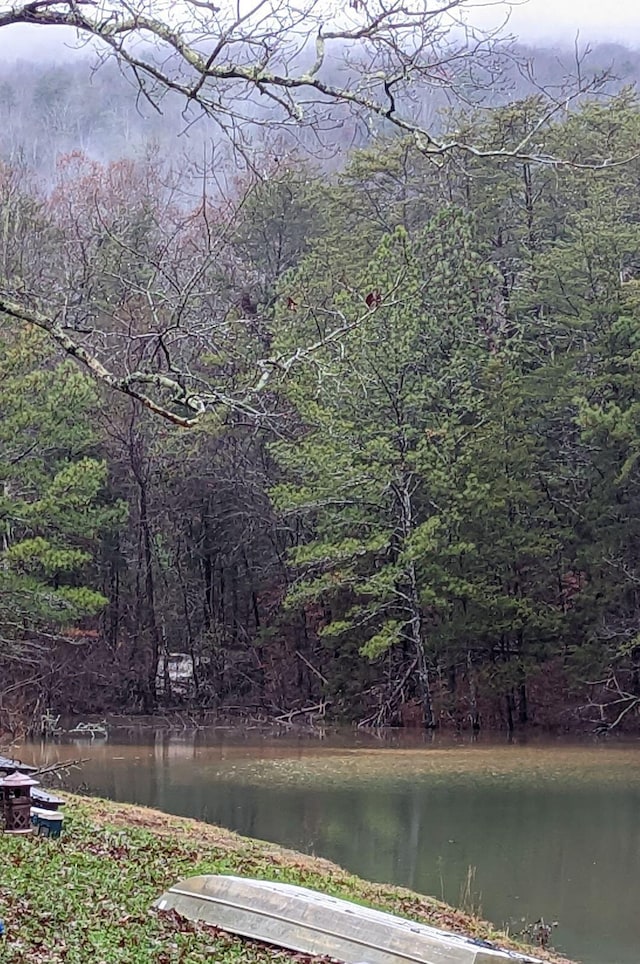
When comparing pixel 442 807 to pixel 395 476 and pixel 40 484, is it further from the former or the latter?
pixel 40 484

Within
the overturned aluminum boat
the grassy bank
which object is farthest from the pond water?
the overturned aluminum boat

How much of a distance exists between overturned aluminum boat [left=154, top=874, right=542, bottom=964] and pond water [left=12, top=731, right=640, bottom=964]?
2.68m

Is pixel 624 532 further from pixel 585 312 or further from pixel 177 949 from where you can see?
pixel 177 949

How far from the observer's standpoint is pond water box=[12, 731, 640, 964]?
10.3 m

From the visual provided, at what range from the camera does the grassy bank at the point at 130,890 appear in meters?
5.93

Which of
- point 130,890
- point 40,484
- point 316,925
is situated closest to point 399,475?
point 40,484

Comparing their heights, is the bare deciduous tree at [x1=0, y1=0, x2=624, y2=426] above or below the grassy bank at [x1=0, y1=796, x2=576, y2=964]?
above

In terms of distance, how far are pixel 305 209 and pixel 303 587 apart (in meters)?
10.4

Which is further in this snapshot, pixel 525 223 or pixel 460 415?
pixel 525 223

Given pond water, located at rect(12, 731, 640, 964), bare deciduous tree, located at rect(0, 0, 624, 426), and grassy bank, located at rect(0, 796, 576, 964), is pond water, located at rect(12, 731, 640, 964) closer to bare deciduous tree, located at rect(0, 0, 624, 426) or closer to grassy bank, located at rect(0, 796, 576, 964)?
grassy bank, located at rect(0, 796, 576, 964)

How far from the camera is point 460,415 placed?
23.5 m

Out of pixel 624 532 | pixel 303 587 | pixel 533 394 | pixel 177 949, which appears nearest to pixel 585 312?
pixel 533 394

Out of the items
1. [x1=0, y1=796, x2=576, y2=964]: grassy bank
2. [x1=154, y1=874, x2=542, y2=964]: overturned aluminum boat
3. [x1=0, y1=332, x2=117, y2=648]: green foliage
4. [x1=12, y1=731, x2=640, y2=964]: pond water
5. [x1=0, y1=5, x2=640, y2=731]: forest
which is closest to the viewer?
[x1=0, y1=796, x2=576, y2=964]: grassy bank

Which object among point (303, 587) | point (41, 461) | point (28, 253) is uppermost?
point (28, 253)
